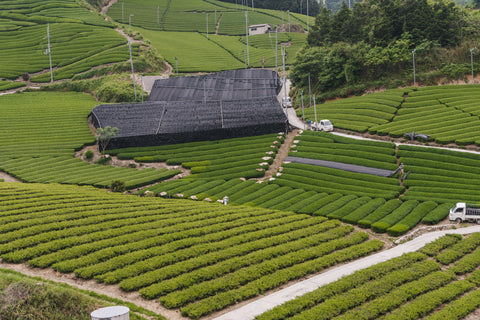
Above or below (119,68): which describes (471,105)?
below

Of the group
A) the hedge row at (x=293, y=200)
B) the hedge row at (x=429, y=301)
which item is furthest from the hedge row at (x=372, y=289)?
the hedge row at (x=293, y=200)

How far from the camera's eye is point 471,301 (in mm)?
25688

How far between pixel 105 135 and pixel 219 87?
25.8m

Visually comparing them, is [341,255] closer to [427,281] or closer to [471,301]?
[427,281]

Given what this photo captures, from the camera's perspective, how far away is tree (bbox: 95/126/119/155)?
59.3m

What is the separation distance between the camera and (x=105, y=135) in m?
59.5

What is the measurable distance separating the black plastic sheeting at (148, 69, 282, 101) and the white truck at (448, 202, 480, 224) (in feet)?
137

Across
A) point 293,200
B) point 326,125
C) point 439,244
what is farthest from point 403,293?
point 326,125

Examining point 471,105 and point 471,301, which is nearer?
point 471,301

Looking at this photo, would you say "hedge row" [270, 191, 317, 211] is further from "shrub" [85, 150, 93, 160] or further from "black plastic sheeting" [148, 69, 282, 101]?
"black plastic sheeting" [148, 69, 282, 101]

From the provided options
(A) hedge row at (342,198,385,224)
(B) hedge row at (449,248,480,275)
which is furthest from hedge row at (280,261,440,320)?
(A) hedge row at (342,198,385,224)

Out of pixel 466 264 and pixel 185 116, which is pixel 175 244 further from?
pixel 185 116

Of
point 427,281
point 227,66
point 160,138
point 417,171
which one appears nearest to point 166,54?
point 227,66

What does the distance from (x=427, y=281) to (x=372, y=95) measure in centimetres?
4649
